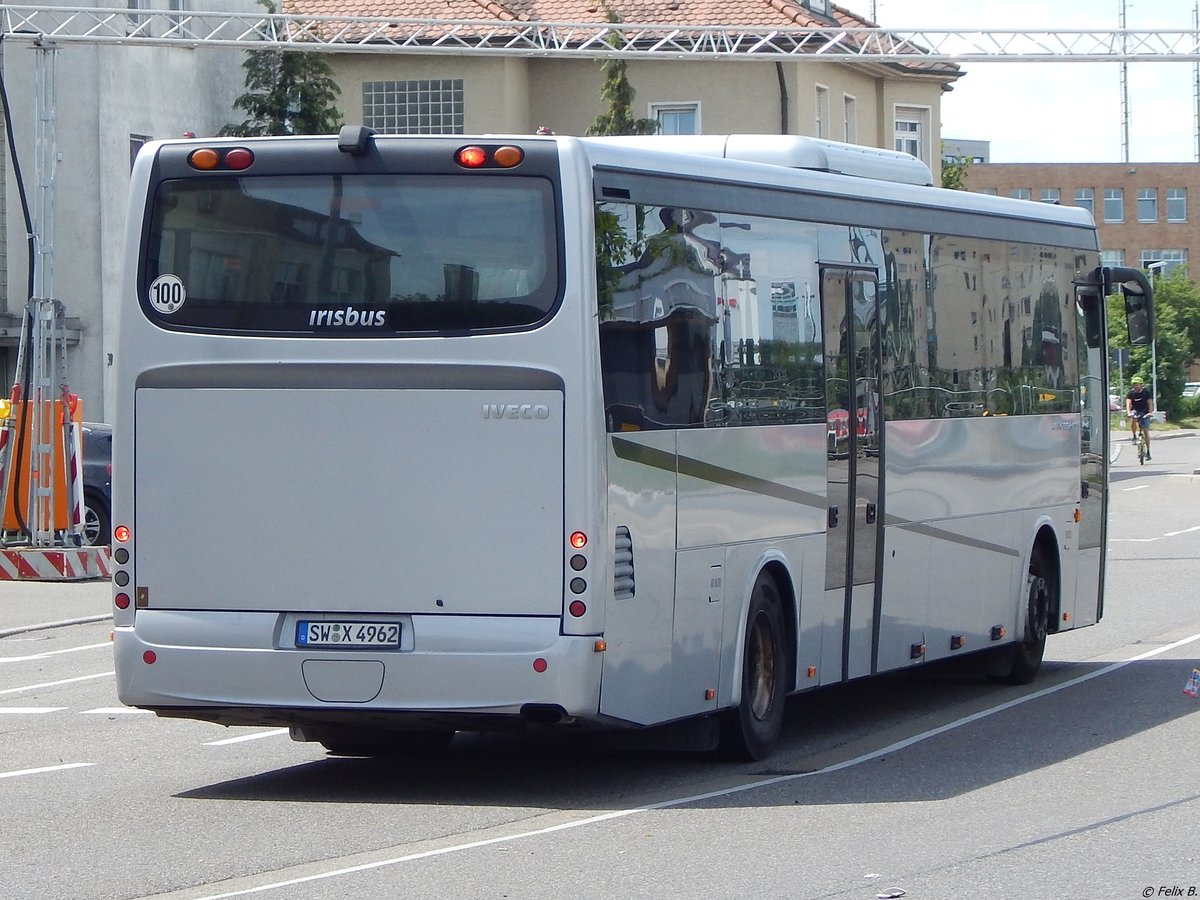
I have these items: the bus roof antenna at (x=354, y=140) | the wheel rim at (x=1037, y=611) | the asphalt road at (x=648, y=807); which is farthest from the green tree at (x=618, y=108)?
the bus roof antenna at (x=354, y=140)

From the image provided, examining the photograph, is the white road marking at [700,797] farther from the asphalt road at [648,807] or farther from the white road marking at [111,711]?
the white road marking at [111,711]

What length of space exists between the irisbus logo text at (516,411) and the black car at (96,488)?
17.3 metres

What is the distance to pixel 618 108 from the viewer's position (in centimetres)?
4294

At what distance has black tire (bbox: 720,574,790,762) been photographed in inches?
430

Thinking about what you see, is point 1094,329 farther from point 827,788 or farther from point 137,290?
point 137,290

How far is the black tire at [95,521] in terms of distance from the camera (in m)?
26.0

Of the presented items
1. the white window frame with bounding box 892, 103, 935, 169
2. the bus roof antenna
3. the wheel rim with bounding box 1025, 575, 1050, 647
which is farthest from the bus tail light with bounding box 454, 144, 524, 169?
the white window frame with bounding box 892, 103, 935, 169

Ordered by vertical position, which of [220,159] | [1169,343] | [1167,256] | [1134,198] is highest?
[1134,198]

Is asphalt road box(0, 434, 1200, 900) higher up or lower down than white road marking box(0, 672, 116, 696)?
higher up

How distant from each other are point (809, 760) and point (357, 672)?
110 inches

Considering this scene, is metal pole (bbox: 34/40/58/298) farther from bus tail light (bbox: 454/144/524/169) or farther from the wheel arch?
bus tail light (bbox: 454/144/524/169)

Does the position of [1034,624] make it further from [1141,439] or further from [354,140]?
[1141,439]

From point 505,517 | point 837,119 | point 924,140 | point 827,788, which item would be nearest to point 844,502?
point 827,788

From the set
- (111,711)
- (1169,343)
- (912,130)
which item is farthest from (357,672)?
(1169,343)
